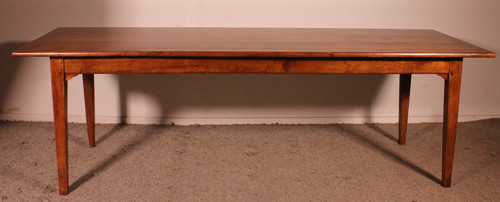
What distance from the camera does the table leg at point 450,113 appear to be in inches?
72.1

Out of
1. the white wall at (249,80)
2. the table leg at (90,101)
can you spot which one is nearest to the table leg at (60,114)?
the table leg at (90,101)

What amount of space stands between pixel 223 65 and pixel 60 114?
613 millimetres

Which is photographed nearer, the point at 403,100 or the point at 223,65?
the point at 223,65

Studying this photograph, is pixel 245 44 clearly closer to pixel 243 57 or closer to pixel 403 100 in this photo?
pixel 243 57

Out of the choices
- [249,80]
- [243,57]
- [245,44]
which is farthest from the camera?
[249,80]

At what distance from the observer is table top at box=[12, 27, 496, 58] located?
170cm

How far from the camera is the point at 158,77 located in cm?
259

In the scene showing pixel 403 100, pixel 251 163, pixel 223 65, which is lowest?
pixel 251 163

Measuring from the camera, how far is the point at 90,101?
2.26 meters

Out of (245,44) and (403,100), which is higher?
(245,44)

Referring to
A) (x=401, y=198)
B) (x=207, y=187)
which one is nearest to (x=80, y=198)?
(x=207, y=187)

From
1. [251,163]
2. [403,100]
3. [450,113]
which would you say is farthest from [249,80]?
[450,113]

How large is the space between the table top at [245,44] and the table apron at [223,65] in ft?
0.12

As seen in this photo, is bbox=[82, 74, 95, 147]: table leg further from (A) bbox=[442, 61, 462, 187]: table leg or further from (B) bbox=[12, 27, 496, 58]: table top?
(A) bbox=[442, 61, 462, 187]: table leg
